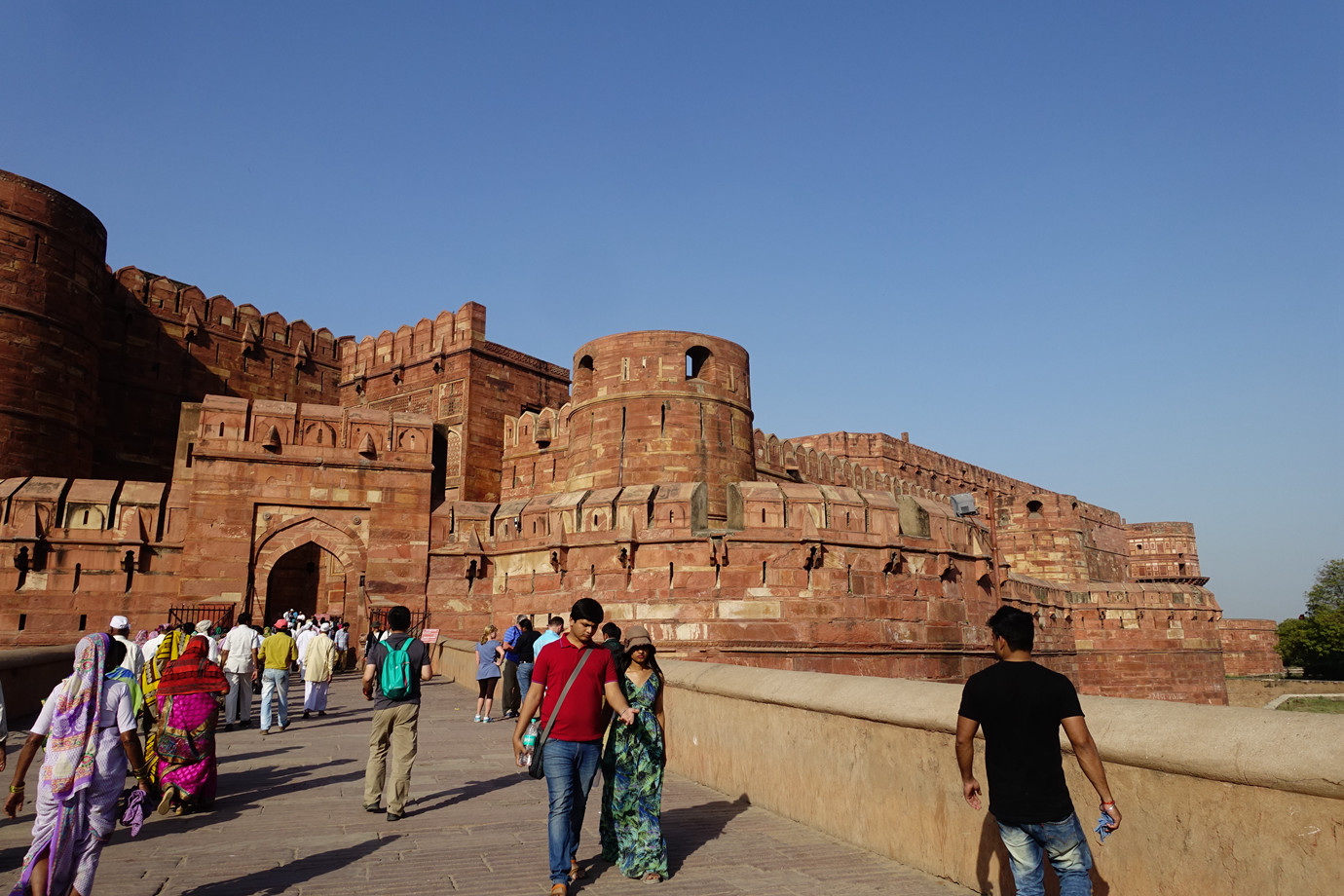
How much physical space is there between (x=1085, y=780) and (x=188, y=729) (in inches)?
224

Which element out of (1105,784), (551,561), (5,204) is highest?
(5,204)

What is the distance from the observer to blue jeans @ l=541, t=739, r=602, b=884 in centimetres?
398

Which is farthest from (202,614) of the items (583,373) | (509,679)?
(583,373)

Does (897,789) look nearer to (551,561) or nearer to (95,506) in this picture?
(551,561)

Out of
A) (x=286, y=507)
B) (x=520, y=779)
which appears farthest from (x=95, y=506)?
(x=520, y=779)

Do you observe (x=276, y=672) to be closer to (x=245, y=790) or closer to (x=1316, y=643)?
(x=245, y=790)

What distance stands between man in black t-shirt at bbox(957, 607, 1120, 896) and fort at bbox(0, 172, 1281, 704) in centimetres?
1172

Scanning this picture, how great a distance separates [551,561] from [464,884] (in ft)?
40.4

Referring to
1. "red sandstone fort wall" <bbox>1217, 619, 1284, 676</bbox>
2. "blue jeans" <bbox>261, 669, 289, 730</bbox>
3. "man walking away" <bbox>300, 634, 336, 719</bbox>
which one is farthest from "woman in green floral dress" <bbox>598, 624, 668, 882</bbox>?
"red sandstone fort wall" <bbox>1217, 619, 1284, 676</bbox>

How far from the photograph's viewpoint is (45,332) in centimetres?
1972

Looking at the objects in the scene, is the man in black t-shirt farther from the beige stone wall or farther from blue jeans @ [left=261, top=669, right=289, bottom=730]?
blue jeans @ [left=261, top=669, right=289, bottom=730]

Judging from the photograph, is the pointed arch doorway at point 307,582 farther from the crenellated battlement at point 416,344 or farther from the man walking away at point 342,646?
the crenellated battlement at point 416,344

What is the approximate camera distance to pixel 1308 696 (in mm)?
29453

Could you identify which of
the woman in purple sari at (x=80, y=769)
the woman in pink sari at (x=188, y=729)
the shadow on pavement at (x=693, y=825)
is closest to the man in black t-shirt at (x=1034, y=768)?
the shadow on pavement at (x=693, y=825)
